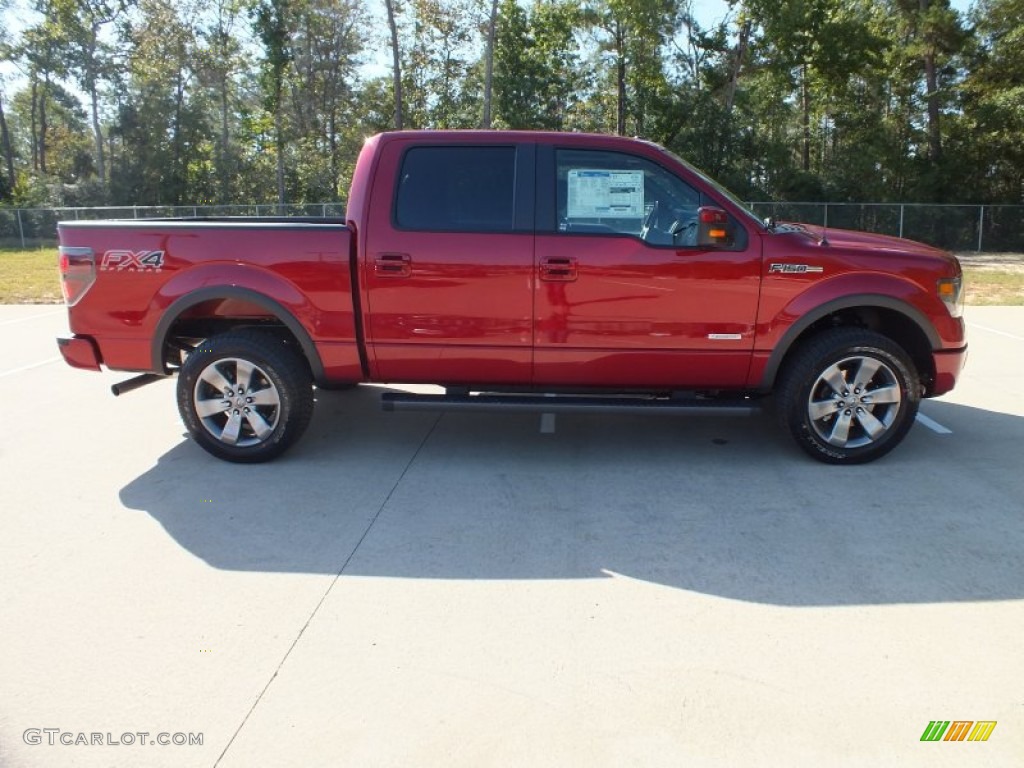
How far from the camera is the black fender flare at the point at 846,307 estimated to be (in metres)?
4.73

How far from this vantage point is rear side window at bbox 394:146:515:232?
4812mm

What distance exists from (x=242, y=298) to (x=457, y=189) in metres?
1.50

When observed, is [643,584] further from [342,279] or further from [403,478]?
[342,279]

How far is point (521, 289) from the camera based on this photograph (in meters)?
4.75

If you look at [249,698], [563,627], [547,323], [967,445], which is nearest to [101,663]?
[249,698]

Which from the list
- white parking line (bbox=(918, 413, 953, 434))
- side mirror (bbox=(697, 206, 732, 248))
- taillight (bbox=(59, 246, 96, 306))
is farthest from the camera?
white parking line (bbox=(918, 413, 953, 434))

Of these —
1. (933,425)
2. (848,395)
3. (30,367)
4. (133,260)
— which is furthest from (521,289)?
(30,367)

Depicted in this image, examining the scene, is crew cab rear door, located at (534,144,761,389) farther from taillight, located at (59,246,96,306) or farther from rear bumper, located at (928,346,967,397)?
taillight, located at (59,246,96,306)

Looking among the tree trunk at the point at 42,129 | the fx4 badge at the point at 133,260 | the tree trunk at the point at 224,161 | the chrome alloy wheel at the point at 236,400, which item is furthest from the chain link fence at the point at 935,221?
the tree trunk at the point at 42,129

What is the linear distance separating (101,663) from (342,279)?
101 inches

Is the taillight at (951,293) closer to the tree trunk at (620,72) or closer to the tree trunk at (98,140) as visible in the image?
the tree trunk at (620,72)

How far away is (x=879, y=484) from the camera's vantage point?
Answer: 4695mm

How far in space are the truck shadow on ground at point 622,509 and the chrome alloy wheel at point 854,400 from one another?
0.79 ft

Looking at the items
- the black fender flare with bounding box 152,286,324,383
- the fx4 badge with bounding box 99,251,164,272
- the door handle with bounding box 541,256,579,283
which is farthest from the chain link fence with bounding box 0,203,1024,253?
the door handle with bounding box 541,256,579,283
